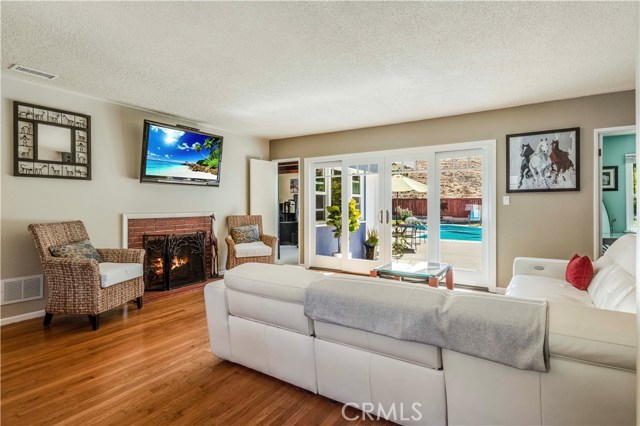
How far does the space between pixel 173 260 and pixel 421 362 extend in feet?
12.9

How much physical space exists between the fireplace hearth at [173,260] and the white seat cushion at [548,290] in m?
3.95

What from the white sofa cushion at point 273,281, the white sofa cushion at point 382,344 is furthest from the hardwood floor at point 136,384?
the white sofa cushion at point 273,281

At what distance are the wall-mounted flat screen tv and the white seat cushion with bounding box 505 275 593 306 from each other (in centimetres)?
409

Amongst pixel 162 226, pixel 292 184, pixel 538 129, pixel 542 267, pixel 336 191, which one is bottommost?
pixel 542 267

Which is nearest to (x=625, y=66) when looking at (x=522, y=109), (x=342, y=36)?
(x=522, y=109)

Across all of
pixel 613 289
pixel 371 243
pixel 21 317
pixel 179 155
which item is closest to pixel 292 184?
pixel 371 243

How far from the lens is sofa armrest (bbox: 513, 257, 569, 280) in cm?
305

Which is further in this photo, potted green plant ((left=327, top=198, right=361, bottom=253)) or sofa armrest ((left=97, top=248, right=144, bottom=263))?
potted green plant ((left=327, top=198, right=361, bottom=253))

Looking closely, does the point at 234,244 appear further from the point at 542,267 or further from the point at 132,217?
the point at 542,267

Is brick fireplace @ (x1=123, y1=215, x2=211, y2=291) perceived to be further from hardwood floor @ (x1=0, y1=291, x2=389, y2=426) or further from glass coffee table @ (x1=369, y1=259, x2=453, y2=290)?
glass coffee table @ (x1=369, y1=259, x2=453, y2=290)

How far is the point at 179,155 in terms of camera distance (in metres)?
4.43

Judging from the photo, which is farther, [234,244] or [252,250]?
[234,244]

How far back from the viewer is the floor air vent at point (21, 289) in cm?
313

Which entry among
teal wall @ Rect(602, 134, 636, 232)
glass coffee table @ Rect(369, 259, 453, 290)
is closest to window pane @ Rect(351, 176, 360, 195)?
glass coffee table @ Rect(369, 259, 453, 290)
